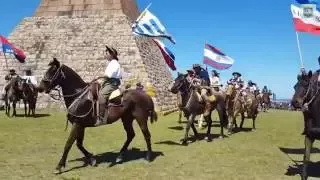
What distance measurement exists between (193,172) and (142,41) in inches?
1322

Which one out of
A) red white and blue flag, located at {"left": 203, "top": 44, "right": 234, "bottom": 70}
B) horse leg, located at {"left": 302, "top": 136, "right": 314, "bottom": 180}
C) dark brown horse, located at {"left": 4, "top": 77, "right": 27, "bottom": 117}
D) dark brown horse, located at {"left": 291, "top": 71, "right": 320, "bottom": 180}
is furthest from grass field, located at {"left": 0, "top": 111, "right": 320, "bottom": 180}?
dark brown horse, located at {"left": 4, "top": 77, "right": 27, "bottom": 117}

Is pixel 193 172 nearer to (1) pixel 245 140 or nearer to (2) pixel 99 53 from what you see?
(1) pixel 245 140

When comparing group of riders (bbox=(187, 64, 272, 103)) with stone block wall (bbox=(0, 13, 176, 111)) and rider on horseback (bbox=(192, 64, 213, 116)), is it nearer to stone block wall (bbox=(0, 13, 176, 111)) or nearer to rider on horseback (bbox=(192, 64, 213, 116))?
rider on horseback (bbox=(192, 64, 213, 116))

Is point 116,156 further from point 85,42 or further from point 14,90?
point 85,42

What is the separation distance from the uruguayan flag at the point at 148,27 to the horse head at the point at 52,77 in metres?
5.06

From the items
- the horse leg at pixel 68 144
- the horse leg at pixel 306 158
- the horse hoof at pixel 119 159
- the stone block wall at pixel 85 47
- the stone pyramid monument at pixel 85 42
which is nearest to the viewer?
the horse leg at pixel 306 158

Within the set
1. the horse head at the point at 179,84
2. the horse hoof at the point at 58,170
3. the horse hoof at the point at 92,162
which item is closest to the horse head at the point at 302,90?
the horse hoof at the point at 92,162

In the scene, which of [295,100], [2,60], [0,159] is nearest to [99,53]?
[2,60]

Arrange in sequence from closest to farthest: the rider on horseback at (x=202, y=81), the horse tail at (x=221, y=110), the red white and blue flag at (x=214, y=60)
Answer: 1. the rider on horseback at (x=202, y=81)
2. the horse tail at (x=221, y=110)
3. the red white and blue flag at (x=214, y=60)

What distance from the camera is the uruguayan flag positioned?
53.2 ft

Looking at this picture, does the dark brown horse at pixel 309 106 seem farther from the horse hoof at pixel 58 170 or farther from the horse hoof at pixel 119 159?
the horse hoof at pixel 58 170

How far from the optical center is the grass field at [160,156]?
10.9 m

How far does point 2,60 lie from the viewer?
137ft

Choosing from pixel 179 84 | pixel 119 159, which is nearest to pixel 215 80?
pixel 179 84
